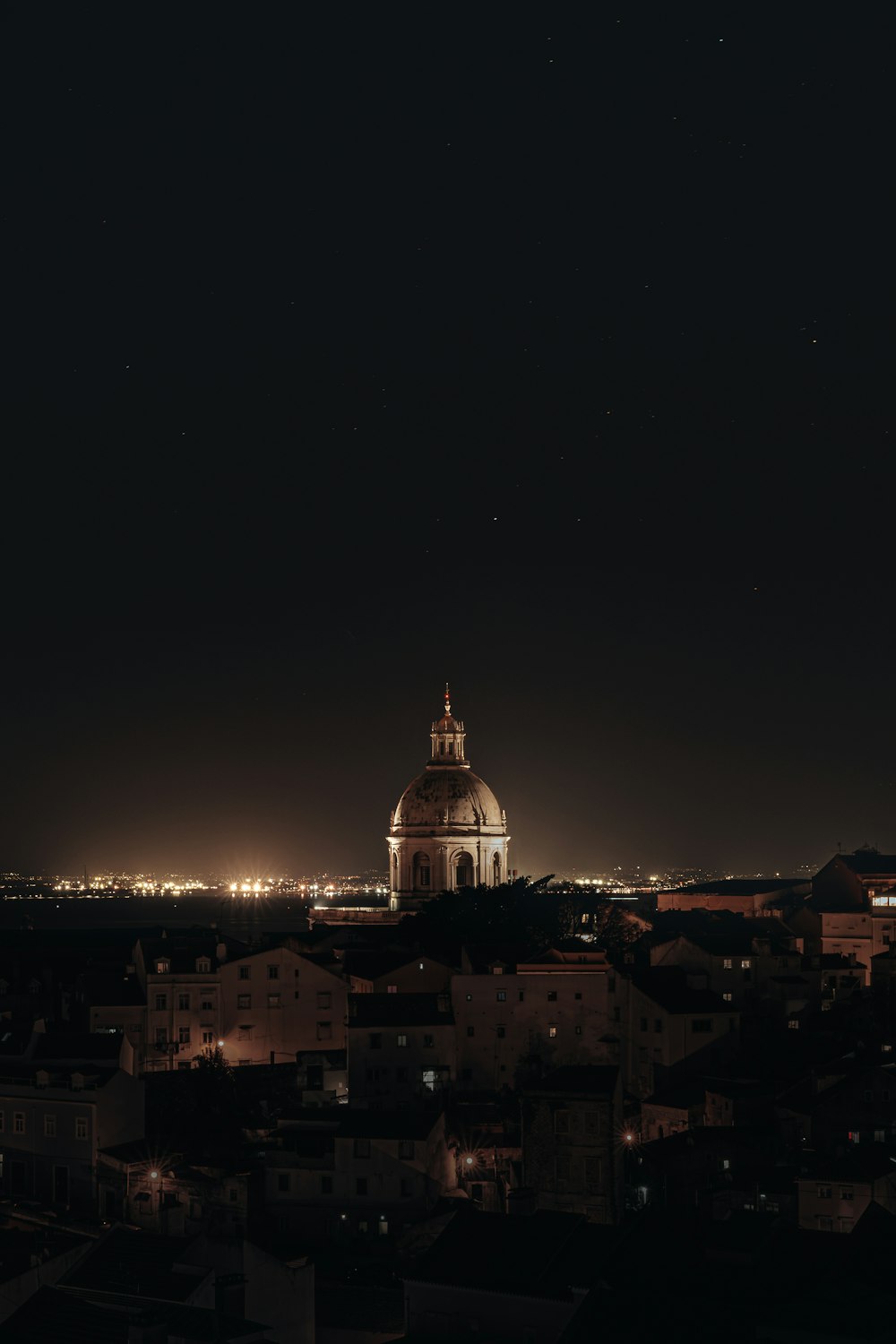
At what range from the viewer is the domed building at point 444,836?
92.2 metres

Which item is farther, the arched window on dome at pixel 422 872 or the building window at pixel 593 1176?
the arched window on dome at pixel 422 872

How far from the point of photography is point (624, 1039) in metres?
44.9

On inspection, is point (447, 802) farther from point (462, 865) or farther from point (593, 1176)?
point (593, 1176)

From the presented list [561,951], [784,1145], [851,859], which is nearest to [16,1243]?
[784,1145]

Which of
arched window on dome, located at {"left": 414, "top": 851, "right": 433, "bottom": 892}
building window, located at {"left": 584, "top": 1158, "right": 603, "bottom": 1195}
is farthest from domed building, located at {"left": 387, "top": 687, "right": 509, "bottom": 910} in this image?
building window, located at {"left": 584, "top": 1158, "right": 603, "bottom": 1195}

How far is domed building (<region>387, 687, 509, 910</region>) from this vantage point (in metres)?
92.2

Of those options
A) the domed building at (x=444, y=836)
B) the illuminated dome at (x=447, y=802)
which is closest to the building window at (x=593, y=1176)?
the domed building at (x=444, y=836)

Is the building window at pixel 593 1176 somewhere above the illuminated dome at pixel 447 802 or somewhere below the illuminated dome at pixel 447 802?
below

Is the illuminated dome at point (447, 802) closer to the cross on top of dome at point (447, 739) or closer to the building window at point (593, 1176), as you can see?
the cross on top of dome at point (447, 739)

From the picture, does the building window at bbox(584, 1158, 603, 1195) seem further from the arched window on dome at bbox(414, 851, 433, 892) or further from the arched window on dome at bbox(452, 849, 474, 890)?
the arched window on dome at bbox(414, 851, 433, 892)

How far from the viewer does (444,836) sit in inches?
3642

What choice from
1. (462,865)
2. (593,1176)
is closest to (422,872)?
(462,865)

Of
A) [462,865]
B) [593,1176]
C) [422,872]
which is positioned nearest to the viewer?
[593,1176]

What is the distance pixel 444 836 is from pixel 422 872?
1833 millimetres
